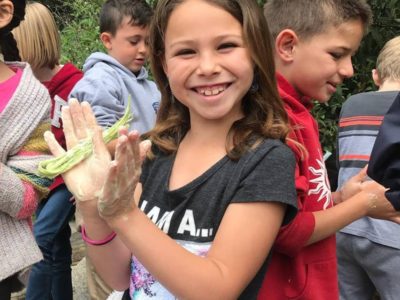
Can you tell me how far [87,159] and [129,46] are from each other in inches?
89.9

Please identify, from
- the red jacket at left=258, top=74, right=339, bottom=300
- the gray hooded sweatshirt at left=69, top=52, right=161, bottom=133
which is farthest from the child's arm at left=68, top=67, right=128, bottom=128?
the red jacket at left=258, top=74, right=339, bottom=300

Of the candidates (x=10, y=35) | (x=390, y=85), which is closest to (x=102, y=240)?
(x=10, y=35)

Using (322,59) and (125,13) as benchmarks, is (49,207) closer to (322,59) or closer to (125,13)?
Answer: (125,13)

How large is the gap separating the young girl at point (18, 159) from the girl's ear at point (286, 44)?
2.96 feet

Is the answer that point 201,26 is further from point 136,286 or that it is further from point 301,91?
point 136,286

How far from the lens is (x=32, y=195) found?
1.94m

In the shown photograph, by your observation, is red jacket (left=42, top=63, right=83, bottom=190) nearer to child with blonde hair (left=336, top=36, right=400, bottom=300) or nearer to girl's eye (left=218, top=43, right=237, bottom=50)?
child with blonde hair (left=336, top=36, right=400, bottom=300)

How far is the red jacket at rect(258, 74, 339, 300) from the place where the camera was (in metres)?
1.65

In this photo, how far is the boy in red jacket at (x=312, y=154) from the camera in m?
1.71

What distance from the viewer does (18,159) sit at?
6.39 ft

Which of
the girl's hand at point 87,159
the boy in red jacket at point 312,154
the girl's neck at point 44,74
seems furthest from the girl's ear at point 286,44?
the girl's neck at point 44,74

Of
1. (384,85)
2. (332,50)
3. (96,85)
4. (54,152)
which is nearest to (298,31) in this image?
(332,50)

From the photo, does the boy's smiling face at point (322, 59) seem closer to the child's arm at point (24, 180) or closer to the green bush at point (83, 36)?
the child's arm at point (24, 180)

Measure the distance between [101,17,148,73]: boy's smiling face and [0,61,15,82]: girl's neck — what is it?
4.96 ft
